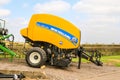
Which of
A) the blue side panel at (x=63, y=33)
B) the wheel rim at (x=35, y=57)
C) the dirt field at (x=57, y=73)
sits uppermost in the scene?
the blue side panel at (x=63, y=33)

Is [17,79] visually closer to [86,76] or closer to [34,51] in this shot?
[86,76]

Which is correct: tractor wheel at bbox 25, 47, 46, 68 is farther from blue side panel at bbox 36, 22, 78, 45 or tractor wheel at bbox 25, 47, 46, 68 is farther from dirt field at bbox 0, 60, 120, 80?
blue side panel at bbox 36, 22, 78, 45

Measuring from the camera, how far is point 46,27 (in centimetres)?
1733

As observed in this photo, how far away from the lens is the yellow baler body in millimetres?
17234

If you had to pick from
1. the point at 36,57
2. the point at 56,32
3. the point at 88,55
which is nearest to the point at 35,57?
the point at 36,57

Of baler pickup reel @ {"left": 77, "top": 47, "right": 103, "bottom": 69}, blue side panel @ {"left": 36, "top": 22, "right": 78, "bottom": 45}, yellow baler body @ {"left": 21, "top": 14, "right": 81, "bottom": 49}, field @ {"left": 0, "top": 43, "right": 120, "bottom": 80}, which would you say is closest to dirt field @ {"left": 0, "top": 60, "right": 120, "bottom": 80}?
field @ {"left": 0, "top": 43, "right": 120, "bottom": 80}

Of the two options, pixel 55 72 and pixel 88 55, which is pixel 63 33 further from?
pixel 88 55

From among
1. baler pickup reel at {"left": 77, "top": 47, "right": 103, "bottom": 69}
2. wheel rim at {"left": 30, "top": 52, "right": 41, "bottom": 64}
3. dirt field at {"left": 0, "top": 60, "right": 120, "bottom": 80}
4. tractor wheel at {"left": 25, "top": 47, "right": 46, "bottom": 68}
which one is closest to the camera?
dirt field at {"left": 0, "top": 60, "right": 120, "bottom": 80}

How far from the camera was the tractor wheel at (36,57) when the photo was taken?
17078 millimetres

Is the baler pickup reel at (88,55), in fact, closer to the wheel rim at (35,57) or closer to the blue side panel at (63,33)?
the blue side panel at (63,33)

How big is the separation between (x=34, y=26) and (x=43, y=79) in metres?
4.09

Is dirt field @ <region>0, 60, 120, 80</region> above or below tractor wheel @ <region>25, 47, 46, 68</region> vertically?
below

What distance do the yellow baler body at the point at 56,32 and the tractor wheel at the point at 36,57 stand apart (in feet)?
1.90

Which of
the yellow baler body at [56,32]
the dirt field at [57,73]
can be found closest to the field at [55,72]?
the dirt field at [57,73]
